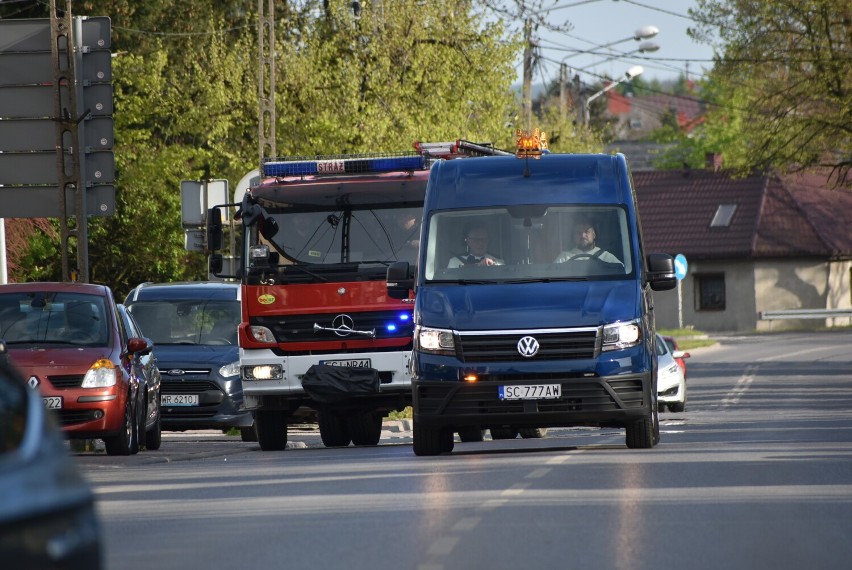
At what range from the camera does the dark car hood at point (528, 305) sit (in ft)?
54.9

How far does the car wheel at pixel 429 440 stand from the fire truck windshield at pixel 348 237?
283cm

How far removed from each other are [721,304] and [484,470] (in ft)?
234

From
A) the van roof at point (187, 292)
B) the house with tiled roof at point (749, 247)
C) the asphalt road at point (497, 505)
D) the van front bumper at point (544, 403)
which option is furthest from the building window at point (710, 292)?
the van front bumper at point (544, 403)

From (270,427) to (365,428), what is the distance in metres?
1.32

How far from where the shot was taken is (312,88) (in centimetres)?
4544

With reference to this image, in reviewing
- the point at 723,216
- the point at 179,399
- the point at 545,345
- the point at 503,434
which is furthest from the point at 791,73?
the point at 723,216

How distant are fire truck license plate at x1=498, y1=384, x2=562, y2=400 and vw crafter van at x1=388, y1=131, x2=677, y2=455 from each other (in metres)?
0.01

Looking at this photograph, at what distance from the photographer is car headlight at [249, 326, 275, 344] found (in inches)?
807

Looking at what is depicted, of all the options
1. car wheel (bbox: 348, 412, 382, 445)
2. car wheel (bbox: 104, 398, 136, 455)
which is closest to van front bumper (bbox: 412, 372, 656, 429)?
car wheel (bbox: 104, 398, 136, 455)

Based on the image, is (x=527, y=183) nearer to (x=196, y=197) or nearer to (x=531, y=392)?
(x=531, y=392)

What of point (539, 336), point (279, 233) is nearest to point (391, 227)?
point (279, 233)

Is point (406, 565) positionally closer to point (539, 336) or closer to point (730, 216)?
point (539, 336)

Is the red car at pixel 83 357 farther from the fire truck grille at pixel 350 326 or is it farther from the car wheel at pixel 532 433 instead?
the car wheel at pixel 532 433

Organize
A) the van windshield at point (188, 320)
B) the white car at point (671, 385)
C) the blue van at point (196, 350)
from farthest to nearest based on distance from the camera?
the white car at point (671, 385) → the van windshield at point (188, 320) → the blue van at point (196, 350)
